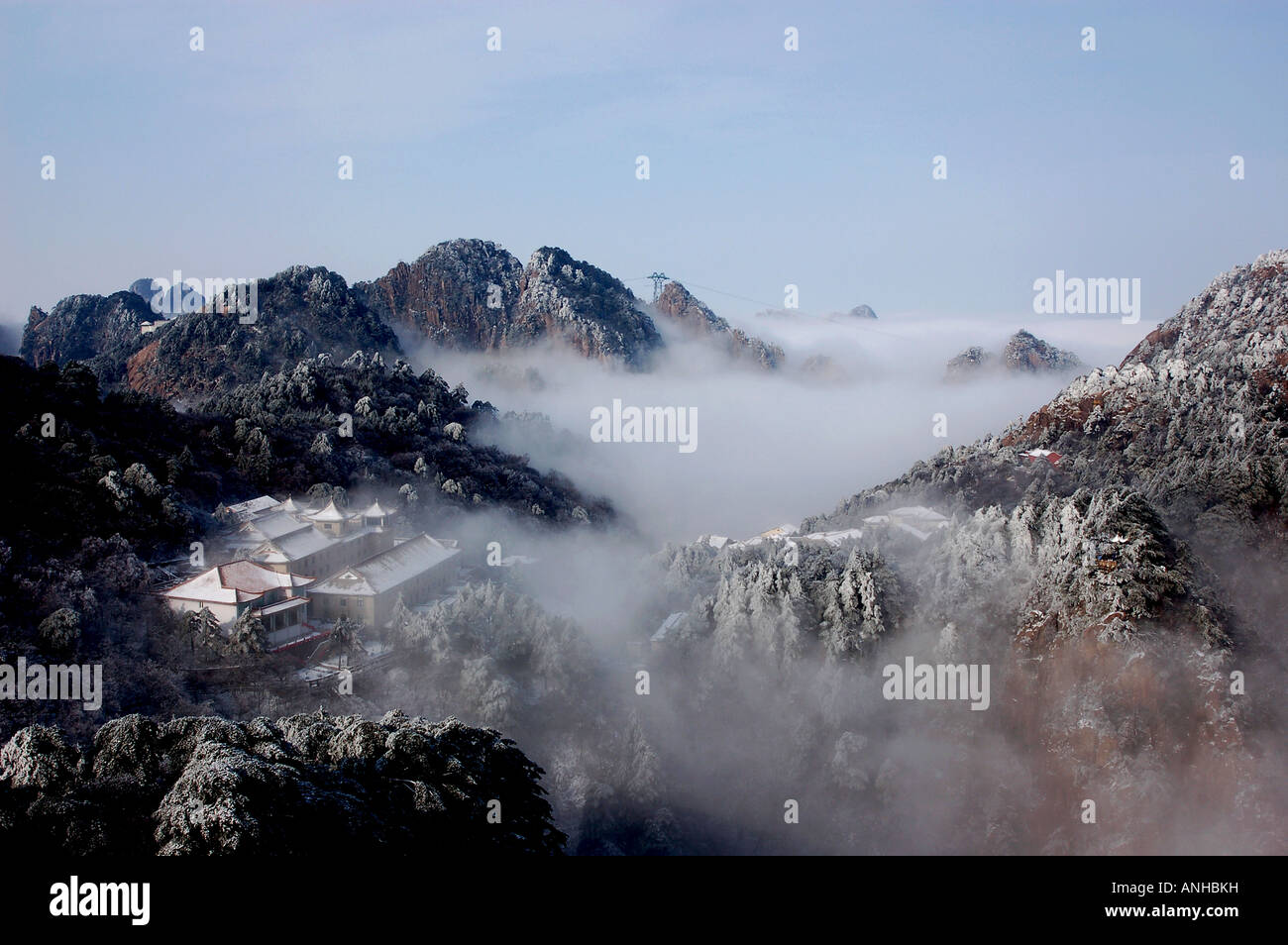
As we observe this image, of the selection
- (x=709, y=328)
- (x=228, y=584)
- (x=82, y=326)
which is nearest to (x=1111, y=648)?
(x=228, y=584)

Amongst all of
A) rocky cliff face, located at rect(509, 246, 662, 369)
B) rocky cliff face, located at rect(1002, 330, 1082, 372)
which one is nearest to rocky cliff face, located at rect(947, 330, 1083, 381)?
rocky cliff face, located at rect(1002, 330, 1082, 372)

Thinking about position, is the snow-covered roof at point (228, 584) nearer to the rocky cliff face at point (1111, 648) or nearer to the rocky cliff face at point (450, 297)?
the rocky cliff face at point (1111, 648)

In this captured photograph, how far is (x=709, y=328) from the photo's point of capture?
143250 millimetres

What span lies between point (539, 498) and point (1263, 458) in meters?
39.7

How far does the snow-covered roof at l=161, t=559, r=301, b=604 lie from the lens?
1242 inches

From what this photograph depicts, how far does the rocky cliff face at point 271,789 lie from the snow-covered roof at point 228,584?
11.9 m

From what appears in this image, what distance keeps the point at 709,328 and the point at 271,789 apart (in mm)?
132145

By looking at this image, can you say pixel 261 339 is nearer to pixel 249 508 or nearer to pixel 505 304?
pixel 249 508

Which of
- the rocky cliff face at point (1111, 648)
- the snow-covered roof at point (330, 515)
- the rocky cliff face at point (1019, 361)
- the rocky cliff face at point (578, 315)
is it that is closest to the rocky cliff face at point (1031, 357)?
the rocky cliff face at point (1019, 361)

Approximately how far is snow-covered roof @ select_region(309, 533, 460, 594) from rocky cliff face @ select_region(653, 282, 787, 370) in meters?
104

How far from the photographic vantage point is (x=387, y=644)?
3450 centimetres

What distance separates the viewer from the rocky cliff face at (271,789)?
564 inches
